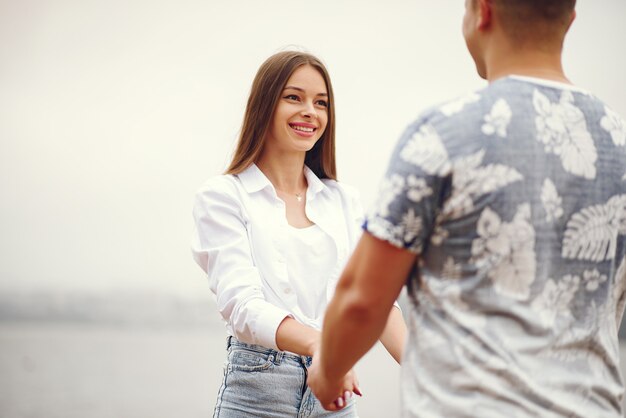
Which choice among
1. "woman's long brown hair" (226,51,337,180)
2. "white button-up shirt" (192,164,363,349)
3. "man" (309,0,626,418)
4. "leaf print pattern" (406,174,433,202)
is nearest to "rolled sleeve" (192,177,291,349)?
"white button-up shirt" (192,164,363,349)

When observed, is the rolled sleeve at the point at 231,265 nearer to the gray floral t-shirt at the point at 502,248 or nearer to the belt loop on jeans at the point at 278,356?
the belt loop on jeans at the point at 278,356

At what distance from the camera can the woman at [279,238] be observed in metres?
1.88

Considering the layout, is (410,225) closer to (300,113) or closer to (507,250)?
(507,250)

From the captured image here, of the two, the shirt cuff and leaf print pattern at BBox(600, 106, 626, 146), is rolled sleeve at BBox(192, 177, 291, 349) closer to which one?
the shirt cuff

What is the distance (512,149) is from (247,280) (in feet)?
3.10

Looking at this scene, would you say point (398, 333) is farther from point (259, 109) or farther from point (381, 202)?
point (381, 202)

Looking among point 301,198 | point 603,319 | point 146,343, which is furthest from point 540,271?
point 146,343

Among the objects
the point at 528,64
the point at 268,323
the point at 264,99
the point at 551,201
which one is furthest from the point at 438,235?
the point at 264,99

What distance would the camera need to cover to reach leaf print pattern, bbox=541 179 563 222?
1.08 m

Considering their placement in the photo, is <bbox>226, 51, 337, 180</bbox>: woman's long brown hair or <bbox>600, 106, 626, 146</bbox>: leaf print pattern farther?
<bbox>226, 51, 337, 180</bbox>: woman's long brown hair

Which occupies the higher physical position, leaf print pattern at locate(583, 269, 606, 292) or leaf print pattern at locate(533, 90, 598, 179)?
leaf print pattern at locate(533, 90, 598, 179)

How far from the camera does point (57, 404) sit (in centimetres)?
730

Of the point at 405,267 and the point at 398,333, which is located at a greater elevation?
the point at 405,267

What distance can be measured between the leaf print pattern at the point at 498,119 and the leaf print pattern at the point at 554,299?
204mm
